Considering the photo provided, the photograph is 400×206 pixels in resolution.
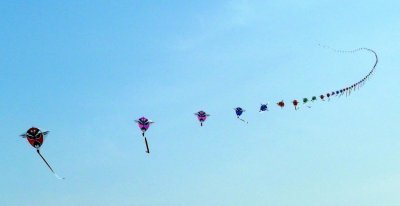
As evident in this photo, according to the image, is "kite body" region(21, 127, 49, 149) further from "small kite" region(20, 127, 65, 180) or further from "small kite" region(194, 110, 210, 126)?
"small kite" region(194, 110, 210, 126)

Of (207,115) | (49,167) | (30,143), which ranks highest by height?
(207,115)

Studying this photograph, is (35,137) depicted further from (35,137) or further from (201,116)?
(201,116)

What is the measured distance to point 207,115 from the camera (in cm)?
8531

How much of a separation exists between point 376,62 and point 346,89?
10277mm

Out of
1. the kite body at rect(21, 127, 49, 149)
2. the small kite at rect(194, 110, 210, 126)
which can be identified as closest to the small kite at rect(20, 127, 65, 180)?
the kite body at rect(21, 127, 49, 149)

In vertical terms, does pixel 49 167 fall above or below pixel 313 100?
below

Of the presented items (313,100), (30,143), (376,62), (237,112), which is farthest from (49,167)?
(313,100)

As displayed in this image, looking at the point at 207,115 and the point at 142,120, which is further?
the point at 207,115

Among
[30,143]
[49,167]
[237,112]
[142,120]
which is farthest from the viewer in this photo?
[237,112]

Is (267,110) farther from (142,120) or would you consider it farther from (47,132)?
(47,132)

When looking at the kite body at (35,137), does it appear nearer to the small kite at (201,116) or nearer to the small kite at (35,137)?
the small kite at (35,137)

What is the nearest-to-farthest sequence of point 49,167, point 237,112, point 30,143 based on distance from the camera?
point 49,167 < point 30,143 < point 237,112

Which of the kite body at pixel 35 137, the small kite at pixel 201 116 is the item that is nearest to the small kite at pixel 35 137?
the kite body at pixel 35 137

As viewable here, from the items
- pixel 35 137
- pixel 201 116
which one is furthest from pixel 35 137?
pixel 201 116
